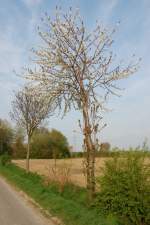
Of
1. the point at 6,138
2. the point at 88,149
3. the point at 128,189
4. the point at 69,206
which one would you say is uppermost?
the point at 6,138

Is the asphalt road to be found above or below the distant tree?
below

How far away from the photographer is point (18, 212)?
12.7 metres

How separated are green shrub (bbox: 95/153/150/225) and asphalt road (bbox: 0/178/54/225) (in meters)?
1.92

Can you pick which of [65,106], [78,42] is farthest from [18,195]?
[78,42]

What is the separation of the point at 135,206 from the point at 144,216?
0.38 metres

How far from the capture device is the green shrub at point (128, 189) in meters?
10.8

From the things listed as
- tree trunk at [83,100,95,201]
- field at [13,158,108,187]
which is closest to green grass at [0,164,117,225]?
tree trunk at [83,100,95,201]

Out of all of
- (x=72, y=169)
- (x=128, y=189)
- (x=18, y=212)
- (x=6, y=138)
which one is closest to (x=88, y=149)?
(x=18, y=212)

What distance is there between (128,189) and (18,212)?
149 inches

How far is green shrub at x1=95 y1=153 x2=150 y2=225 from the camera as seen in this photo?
10812 mm

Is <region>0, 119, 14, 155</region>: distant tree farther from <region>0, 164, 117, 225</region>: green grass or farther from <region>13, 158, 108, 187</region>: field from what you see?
<region>0, 164, 117, 225</region>: green grass

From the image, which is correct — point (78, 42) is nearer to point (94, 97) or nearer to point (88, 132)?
point (94, 97)

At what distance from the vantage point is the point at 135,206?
10.8 metres

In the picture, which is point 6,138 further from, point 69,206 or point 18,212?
point 69,206
